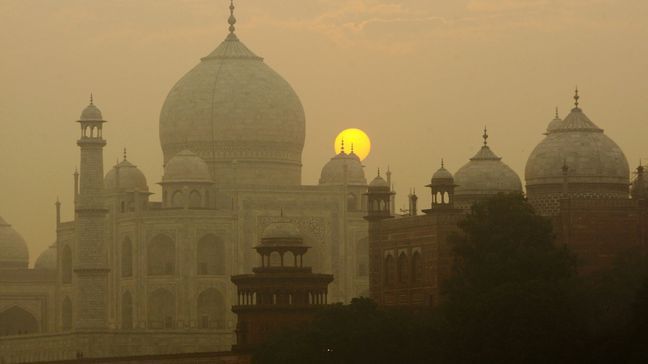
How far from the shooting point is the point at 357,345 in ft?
160

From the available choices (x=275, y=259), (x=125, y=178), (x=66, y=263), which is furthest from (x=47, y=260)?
(x=275, y=259)

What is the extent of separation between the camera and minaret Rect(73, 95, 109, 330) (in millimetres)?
64562

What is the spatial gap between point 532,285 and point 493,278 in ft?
9.58

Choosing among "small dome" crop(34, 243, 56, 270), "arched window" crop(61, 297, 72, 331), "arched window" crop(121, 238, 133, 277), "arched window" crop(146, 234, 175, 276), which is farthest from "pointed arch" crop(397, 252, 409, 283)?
"small dome" crop(34, 243, 56, 270)

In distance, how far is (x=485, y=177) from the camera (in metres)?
58.1

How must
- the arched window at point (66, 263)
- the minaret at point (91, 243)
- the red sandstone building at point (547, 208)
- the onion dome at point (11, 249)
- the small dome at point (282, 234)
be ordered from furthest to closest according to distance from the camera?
1. the onion dome at point (11, 249)
2. the arched window at point (66, 263)
3. the minaret at point (91, 243)
4. the small dome at point (282, 234)
5. the red sandstone building at point (547, 208)

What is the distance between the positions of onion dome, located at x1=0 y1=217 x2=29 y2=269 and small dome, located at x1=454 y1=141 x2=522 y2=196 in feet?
85.2

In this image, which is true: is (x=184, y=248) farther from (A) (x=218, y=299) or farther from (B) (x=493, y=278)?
(B) (x=493, y=278)

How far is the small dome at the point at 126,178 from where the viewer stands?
69750 mm

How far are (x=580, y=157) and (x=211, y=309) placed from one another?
1516 centimetres

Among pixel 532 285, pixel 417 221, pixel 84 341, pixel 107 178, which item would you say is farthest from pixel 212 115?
pixel 532 285

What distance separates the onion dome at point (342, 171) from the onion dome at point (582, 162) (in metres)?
15.3

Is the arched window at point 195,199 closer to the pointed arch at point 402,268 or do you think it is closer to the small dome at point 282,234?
the small dome at point 282,234

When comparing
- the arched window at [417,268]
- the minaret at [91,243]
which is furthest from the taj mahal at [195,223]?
the arched window at [417,268]
